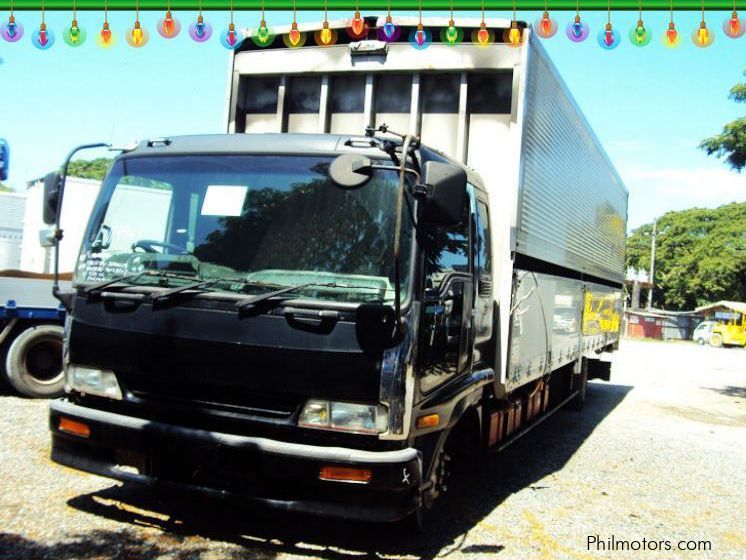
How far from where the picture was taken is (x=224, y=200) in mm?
4023

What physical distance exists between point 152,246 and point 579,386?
7682 millimetres

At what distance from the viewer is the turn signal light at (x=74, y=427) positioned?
3.96 m

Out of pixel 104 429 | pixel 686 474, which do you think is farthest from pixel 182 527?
pixel 686 474

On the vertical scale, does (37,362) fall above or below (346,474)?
below

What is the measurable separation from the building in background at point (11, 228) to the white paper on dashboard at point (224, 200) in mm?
15435

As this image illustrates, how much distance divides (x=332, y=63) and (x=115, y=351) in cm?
284

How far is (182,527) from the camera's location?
14.1 ft

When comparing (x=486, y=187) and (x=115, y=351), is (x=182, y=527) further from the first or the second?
(x=486, y=187)

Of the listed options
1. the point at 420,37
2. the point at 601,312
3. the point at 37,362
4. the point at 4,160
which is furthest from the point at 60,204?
the point at 601,312

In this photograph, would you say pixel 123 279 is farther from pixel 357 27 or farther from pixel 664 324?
pixel 664 324

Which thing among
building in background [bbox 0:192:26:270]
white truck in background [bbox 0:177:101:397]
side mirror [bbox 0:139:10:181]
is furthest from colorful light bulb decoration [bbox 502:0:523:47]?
building in background [bbox 0:192:26:270]

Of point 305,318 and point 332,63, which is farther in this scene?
point 332,63

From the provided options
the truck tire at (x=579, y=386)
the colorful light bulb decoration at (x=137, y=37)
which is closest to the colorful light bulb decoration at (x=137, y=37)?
the colorful light bulb decoration at (x=137, y=37)

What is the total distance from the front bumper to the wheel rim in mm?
5278
